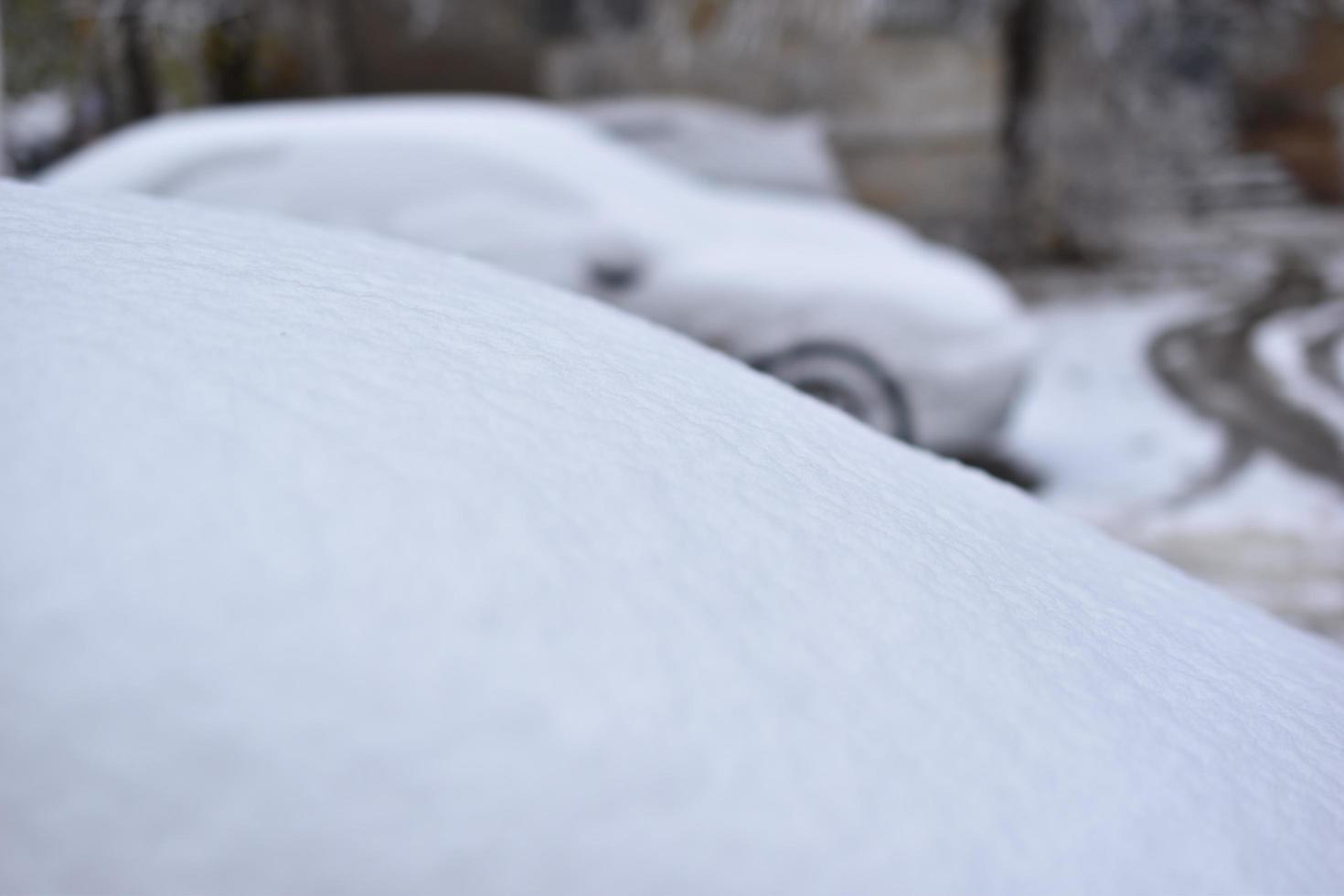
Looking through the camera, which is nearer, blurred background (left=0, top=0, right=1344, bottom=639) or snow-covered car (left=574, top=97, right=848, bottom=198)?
blurred background (left=0, top=0, right=1344, bottom=639)

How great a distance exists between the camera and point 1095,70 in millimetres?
9008

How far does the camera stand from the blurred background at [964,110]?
7.22 metres

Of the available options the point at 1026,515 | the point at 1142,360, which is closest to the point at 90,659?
the point at 1026,515

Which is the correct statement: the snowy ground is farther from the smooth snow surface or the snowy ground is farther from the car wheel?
the smooth snow surface

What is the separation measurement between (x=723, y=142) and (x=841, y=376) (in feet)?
14.0

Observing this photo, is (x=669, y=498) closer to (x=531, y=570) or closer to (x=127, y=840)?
(x=531, y=570)

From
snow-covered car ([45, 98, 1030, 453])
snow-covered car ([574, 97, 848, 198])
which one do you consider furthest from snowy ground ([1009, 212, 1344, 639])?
snow-covered car ([574, 97, 848, 198])

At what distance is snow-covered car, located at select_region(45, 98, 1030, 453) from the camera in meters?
4.08

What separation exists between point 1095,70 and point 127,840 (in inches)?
384

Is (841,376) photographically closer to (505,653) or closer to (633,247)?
(633,247)

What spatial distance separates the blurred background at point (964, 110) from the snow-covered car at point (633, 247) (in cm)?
152

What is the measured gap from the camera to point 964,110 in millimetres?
9164

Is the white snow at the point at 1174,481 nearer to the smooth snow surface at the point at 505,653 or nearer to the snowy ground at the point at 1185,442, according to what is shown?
the snowy ground at the point at 1185,442

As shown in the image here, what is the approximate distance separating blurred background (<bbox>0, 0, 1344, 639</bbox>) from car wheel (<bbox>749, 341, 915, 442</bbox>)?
167 centimetres
